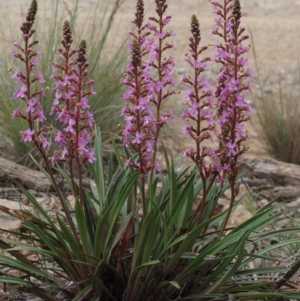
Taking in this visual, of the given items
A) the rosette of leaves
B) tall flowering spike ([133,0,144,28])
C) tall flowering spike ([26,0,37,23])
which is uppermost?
tall flowering spike ([133,0,144,28])

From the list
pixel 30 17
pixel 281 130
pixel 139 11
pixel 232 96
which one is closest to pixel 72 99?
pixel 30 17

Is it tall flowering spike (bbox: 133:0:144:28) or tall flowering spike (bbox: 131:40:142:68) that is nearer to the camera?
tall flowering spike (bbox: 131:40:142:68)

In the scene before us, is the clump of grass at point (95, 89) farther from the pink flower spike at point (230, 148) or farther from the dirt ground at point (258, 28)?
the pink flower spike at point (230, 148)

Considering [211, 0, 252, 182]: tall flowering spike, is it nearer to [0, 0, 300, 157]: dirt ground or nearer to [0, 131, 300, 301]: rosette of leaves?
[0, 131, 300, 301]: rosette of leaves

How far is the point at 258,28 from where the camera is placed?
14.0 m

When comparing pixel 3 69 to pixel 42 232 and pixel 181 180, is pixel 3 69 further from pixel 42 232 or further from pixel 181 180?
pixel 42 232

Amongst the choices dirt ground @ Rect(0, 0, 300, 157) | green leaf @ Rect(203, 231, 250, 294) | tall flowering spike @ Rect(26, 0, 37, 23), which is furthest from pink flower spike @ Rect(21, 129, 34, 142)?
dirt ground @ Rect(0, 0, 300, 157)

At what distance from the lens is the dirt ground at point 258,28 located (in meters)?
11.1

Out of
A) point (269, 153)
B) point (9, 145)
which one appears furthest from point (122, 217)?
point (269, 153)

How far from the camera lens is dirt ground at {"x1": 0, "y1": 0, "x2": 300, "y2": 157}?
438 inches

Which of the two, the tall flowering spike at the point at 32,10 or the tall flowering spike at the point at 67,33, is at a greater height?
the tall flowering spike at the point at 32,10

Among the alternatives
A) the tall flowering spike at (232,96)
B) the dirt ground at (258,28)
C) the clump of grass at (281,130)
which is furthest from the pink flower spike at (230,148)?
the dirt ground at (258,28)

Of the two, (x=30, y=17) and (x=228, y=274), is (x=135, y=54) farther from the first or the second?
(x=228, y=274)

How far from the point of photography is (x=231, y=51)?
3.23m
